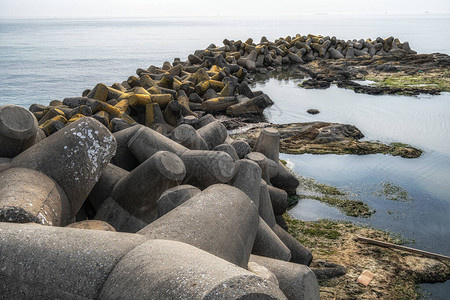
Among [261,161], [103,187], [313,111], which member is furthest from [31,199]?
[313,111]

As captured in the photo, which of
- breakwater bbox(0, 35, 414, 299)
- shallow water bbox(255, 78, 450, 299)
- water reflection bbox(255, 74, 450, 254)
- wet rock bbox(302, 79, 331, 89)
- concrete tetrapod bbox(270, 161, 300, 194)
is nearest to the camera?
breakwater bbox(0, 35, 414, 299)

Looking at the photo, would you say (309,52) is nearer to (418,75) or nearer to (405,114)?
(418,75)

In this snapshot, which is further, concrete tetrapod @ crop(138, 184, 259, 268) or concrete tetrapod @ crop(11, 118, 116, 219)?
concrete tetrapod @ crop(11, 118, 116, 219)

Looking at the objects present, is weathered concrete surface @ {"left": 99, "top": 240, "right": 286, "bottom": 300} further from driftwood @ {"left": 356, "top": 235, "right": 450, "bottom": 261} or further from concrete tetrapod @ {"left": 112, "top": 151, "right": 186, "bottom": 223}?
driftwood @ {"left": 356, "top": 235, "right": 450, "bottom": 261}

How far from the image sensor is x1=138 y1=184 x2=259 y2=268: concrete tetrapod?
112 inches

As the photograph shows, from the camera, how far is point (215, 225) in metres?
3.04

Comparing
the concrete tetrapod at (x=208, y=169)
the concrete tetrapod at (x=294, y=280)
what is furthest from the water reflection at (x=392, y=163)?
the concrete tetrapod at (x=294, y=280)

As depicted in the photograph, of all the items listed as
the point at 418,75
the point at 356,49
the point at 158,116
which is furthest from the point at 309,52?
the point at 158,116

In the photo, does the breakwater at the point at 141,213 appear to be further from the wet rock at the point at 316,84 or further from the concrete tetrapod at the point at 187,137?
the wet rock at the point at 316,84

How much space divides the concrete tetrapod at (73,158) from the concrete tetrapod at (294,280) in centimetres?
172

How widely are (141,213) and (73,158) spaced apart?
0.90 meters

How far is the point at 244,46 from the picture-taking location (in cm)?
2238

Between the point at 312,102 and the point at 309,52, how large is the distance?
456 inches

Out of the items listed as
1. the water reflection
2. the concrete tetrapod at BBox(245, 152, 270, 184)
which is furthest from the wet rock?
the concrete tetrapod at BBox(245, 152, 270, 184)
